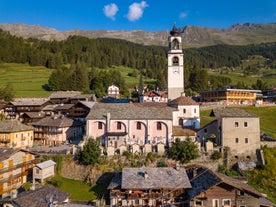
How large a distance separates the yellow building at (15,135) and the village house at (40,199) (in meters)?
22.4

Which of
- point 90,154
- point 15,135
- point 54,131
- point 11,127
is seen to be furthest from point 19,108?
point 90,154

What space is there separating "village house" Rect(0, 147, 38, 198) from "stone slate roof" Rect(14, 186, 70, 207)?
32.3 ft

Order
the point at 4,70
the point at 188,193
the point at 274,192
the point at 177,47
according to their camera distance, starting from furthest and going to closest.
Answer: the point at 4,70
the point at 177,47
the point at 274,192
the point at 188,193

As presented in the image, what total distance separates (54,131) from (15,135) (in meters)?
6.72

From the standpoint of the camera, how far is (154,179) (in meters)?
38.0

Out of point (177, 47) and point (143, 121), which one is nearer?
point (143, 121)

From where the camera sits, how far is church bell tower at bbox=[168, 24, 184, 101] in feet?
215

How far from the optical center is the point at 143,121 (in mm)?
53219

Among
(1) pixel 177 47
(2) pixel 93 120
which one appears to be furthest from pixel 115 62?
(2) pixel 93 120

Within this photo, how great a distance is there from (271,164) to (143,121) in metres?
20.4

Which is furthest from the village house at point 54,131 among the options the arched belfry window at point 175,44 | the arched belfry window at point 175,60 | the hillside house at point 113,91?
the hillside house at point 113,91

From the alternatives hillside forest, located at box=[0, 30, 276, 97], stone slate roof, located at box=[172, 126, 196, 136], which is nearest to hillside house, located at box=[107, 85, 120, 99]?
hillside forest, located at box=[0, 30, 276, 97]

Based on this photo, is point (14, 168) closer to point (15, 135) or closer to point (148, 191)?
point (15, 135)

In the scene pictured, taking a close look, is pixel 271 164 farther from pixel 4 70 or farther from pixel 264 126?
pixel 4 70
